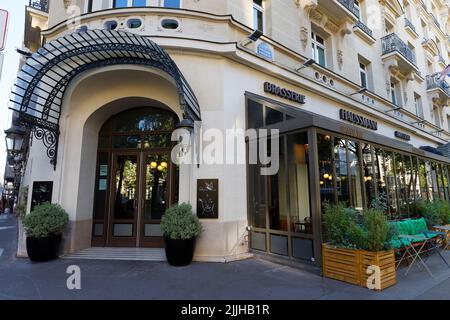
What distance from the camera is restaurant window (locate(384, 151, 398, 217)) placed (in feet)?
28.1

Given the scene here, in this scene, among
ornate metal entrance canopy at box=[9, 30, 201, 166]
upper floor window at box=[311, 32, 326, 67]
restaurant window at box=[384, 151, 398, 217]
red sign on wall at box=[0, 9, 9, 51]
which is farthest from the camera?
upper floor window at box=[311, 32, 326, 67]

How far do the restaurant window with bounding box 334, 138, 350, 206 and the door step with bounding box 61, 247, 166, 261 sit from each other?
451 centimetres

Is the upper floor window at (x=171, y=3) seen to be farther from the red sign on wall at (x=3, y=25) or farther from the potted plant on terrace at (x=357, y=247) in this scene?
the potted plant on terrace at (x=357, y=247)

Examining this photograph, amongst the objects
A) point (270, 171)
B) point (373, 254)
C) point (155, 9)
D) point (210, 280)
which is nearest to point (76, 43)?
point (155, 9)

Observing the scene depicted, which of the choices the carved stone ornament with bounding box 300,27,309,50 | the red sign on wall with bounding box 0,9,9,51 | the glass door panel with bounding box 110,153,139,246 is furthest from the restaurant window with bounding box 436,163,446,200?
the red sign on wall with bounding box 0,9,9,51

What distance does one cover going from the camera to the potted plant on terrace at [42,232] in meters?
6.46

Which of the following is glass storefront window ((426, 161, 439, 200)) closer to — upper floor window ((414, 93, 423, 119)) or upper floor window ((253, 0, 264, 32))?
upper floor window ((414, 93, 423, 119))

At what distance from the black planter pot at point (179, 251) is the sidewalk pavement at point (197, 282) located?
0.16 metres

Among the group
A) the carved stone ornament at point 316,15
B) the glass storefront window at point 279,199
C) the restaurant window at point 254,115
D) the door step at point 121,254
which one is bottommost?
the door step at point 121,254

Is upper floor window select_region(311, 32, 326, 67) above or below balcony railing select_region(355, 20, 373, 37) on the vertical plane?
below

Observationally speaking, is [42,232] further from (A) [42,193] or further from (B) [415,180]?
(B) [415,180]

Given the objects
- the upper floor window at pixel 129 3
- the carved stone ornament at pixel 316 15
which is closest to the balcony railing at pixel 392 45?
the carved stone ornament at pixel 316 15

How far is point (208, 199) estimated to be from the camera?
672cm

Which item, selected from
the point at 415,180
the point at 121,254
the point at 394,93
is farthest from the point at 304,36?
the point at 121,254
